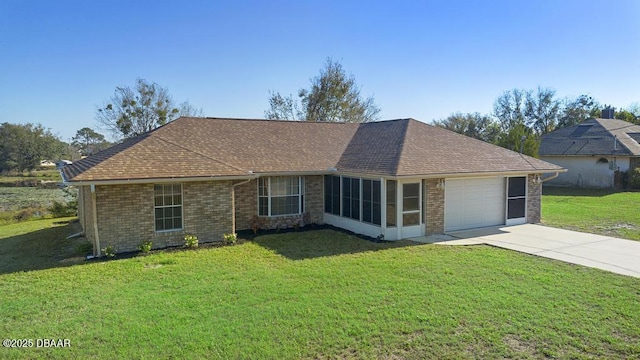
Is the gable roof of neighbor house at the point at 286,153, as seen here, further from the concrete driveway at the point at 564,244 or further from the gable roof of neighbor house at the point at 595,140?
the gable roof of neighbor house at the point at 595,140

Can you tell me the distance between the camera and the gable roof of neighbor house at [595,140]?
99.5 ft

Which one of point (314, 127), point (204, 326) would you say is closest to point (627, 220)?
point (314, 127)

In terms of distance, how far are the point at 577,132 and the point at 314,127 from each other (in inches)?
1049

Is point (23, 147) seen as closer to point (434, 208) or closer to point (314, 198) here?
point (314, 198)

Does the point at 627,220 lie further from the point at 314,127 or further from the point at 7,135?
the point at 7,135

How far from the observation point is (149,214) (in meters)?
11.9

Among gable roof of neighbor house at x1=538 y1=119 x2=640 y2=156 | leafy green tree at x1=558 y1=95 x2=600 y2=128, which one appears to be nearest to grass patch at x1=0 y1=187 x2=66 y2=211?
gable roof of neighbor house at x1=538 y1=119 x2=640 y2=156

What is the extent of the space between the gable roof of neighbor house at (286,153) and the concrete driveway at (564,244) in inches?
83.1

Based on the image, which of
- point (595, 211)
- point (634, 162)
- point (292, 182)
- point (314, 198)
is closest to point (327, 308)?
point (292, 182)

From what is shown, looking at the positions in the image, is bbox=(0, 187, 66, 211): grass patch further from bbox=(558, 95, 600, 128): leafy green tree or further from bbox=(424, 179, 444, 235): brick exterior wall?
bbox=(558, 95, 600, 128): leafy green tree

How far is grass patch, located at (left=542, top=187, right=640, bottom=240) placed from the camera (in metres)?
14.8

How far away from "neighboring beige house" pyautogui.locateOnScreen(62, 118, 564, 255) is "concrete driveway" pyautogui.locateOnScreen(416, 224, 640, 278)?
97 cm

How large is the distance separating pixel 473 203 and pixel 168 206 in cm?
1016

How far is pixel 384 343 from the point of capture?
5.95m
